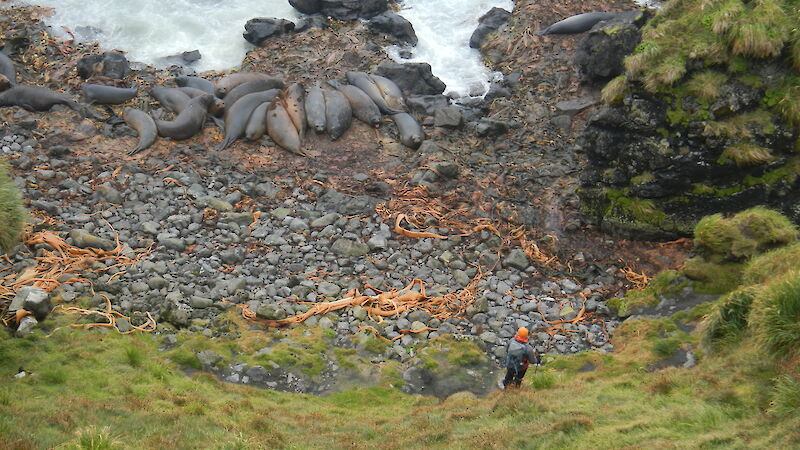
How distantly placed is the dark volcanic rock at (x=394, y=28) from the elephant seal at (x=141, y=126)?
952 centimetres

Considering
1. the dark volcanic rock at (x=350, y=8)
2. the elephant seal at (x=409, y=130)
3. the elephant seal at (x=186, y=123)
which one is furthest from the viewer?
the dark volcanic rock at (x=350, y=8)

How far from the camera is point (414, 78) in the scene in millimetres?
22297

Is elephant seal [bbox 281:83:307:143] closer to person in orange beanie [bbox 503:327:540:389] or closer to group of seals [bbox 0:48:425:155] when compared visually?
group of seals [bbox 0:48:425:155]

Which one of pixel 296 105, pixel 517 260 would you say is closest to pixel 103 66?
pixel 296 105

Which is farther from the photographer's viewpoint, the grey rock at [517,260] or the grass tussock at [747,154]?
the grey rock at [517,260]

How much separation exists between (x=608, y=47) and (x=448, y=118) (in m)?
5.29

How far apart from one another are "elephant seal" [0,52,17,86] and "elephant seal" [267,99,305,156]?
752 centimetres

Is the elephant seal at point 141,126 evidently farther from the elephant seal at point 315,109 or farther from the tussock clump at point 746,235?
the tussock clump at point 746,235

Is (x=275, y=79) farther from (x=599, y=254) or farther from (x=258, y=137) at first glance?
(x=599, y=254)

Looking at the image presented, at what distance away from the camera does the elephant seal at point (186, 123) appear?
1892cm

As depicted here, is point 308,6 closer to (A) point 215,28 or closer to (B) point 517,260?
(A) point 215,28

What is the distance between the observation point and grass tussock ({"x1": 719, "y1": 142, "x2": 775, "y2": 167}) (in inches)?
578

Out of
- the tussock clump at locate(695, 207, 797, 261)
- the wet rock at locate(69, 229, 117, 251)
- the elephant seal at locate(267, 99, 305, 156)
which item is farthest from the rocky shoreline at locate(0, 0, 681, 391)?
the tussock clump at locate(695, 207, 797, 261)

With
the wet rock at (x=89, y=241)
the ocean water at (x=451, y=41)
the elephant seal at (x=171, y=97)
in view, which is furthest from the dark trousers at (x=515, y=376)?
the ocean water at (x=451, y=41)
